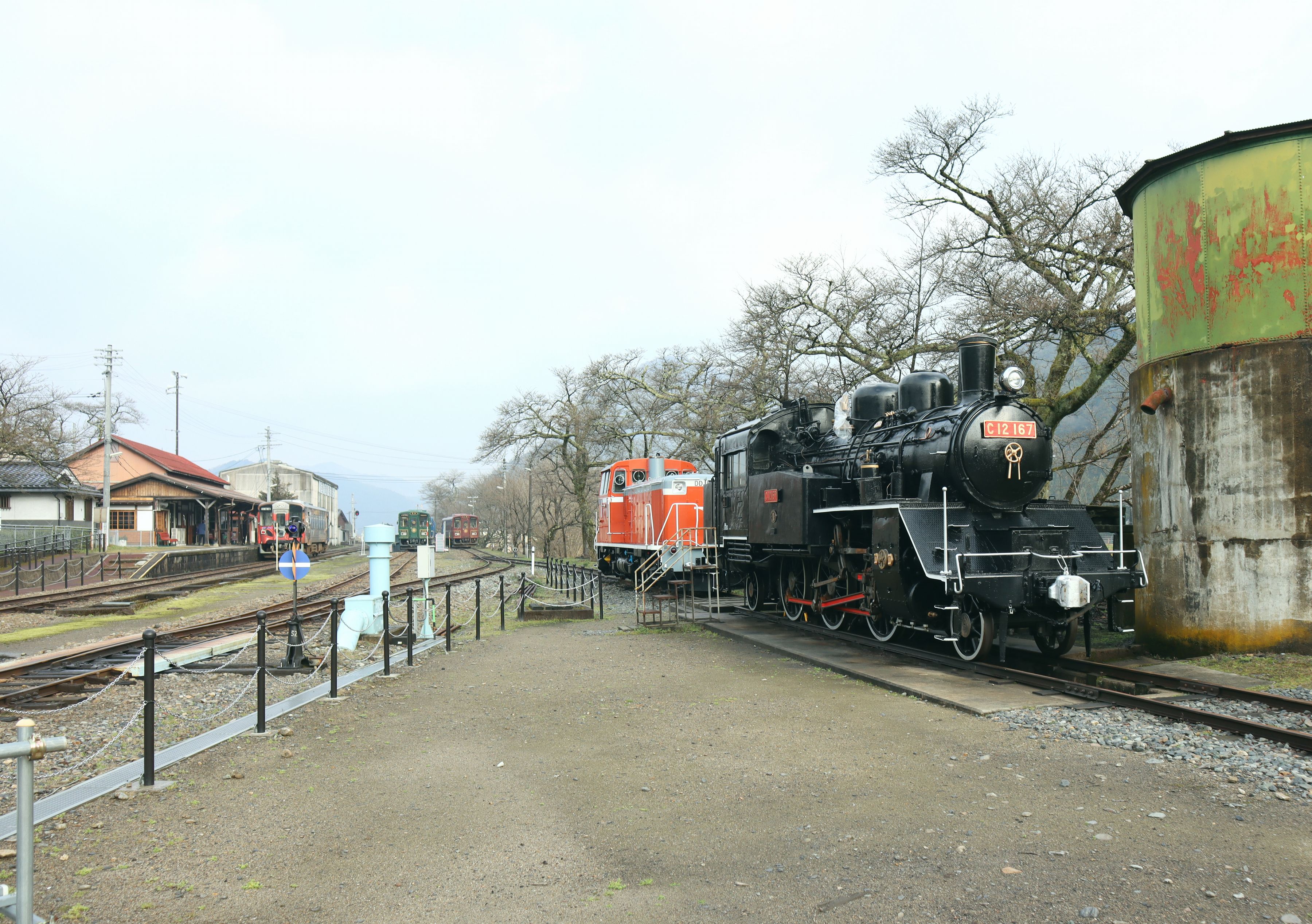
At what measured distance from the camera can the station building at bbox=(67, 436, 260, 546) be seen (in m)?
45.9

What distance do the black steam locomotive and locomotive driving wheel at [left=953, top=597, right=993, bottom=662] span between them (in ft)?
0.07

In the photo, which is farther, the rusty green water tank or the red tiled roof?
the red tiled roof

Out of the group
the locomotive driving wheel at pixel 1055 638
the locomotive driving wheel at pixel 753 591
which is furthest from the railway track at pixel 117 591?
the locomotive driving wheel at pixel 1055 638

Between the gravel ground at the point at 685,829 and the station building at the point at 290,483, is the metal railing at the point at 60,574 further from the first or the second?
the station building at the point at 290,483

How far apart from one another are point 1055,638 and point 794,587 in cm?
474

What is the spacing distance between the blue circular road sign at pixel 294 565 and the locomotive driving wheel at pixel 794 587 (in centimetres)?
753

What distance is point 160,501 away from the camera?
4612 centimetres

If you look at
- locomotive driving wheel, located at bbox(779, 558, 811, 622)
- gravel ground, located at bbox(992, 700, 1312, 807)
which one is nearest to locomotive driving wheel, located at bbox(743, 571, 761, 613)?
locomotive driving wheel, located at bbox(779, 558, 811, 622)

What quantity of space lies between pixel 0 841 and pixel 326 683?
502 cm

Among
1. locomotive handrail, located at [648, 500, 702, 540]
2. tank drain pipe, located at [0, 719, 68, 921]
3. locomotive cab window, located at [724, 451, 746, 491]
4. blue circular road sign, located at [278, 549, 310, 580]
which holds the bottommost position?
tank drain pipe, located at [0, 719, 68, 921]

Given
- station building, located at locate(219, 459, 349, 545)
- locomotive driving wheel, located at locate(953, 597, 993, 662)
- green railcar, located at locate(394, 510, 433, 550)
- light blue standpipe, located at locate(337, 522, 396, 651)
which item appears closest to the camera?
locomotive driving wheel, located at locate(953, 597, 993, 662)

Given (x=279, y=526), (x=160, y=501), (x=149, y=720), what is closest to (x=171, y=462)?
(x=160, y=501)

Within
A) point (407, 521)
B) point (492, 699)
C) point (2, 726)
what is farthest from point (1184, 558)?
point (407, 521)

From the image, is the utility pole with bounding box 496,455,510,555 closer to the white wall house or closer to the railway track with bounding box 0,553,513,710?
the white wall house
